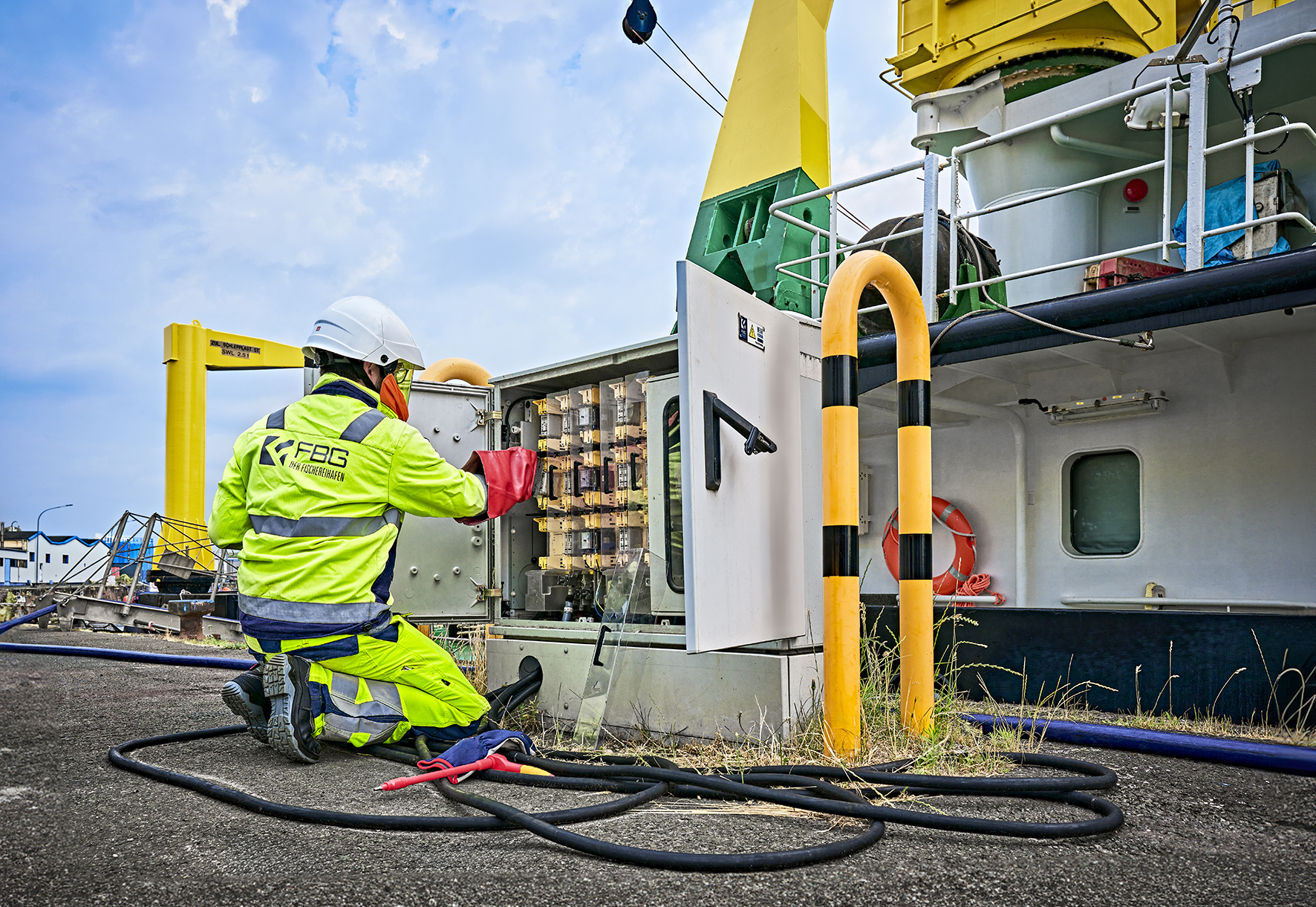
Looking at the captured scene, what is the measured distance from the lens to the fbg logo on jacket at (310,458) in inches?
149

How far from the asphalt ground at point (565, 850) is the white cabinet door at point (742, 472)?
91cm

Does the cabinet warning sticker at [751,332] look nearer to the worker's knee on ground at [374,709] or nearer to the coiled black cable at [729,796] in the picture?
the coiled black cable at [729,796]

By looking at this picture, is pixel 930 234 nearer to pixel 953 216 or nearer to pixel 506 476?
pixel 953 216

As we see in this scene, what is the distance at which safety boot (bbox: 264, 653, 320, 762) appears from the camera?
358cm

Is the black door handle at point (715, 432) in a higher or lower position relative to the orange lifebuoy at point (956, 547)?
higher

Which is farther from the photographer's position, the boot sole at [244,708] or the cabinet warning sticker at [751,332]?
the cabinet warning sticker at [751,332]

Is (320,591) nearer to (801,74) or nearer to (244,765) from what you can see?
(244,765)

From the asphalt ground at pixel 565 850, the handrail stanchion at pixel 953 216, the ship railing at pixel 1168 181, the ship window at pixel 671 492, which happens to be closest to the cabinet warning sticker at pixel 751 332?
the ship window at pixel 671 492

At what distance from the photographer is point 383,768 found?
3.64 m

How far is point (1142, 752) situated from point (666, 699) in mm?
2049

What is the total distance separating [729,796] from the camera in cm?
306

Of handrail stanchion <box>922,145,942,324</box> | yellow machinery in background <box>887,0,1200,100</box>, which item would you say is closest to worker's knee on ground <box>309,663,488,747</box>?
handrail stanchion <box>922,145,942,324</box>

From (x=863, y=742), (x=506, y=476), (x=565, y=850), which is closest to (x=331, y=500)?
(x=506, y=476)

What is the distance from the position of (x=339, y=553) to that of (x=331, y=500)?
8.7 inches
